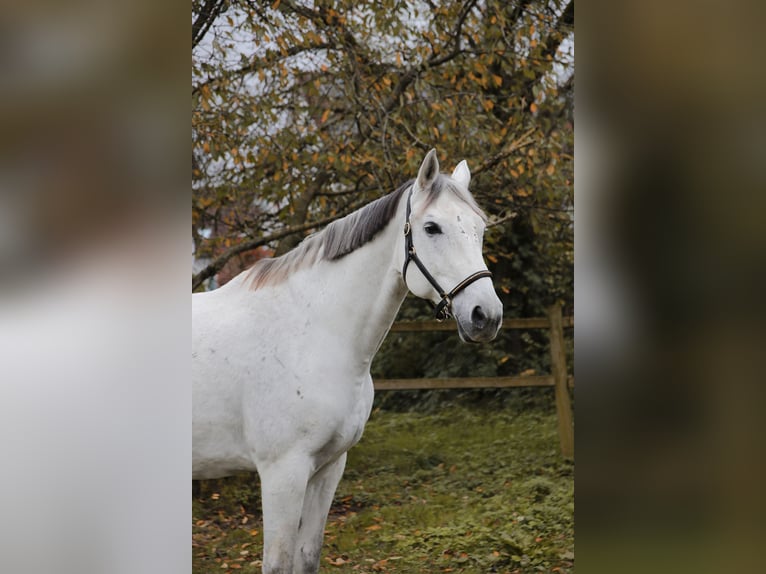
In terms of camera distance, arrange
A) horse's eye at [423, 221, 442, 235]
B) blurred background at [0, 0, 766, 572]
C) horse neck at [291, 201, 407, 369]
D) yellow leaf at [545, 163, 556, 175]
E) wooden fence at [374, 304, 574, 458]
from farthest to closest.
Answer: wooden fence at [374, 304, 574, 458], yellow leaf at [545, 163, 556, 175], horse neck at [291, 201, 407, 369], horse's eye at [423, 221, 442, 235], blurred background at [0, 0, 766, 572]

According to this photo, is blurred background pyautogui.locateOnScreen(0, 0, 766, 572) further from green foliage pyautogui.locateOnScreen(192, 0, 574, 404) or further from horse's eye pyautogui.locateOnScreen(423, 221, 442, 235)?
green foliage pyautogui.locateOnScreen(192, 0, 574, 404)

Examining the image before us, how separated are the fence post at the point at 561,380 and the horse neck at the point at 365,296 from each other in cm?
257

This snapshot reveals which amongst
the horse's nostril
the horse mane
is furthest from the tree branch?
the horse's nostril

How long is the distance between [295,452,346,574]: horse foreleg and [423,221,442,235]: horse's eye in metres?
0.93

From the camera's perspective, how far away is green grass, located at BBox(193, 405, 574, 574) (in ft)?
12.3

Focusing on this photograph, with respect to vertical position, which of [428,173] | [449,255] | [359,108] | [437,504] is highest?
[359,108]

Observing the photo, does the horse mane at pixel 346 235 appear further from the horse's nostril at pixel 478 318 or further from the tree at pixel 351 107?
the tree at pixel 351 107

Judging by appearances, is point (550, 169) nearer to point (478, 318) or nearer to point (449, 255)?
point (449, 255)

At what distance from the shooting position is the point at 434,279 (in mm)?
2416

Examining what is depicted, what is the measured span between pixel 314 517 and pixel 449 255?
115 cm

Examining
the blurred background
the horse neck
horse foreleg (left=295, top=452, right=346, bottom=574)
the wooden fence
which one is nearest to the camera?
the blurred background
